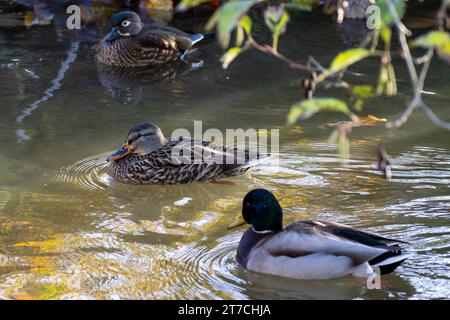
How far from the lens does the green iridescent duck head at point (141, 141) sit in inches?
300

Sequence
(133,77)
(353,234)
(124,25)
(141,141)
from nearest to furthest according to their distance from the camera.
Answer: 1. (353,234)
2. (141,141)
3. (133,77)
4. (124,25)

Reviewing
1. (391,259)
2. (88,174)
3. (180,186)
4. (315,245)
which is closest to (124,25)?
(88,174)

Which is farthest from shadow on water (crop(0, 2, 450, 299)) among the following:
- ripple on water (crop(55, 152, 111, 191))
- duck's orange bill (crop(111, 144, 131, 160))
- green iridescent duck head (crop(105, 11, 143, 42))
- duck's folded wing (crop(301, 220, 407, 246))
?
green iridescent duck head (crop(105, 11, 143, 42))

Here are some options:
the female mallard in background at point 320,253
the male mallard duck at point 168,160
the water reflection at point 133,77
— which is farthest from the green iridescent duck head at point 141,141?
the female mallard in background at point 320,253

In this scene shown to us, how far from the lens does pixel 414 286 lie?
17.1 feet

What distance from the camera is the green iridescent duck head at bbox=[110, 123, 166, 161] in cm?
761

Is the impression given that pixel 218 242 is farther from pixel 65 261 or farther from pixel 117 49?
pixel 117 49

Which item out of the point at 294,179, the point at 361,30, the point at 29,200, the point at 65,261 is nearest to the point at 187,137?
the point at 294,179

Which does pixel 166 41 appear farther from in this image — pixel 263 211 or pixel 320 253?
pixel 320 253

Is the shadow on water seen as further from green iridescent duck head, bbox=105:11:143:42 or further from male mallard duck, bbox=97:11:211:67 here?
green iridescent duck head, bbox=105:11:143:42

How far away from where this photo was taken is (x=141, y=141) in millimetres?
7645

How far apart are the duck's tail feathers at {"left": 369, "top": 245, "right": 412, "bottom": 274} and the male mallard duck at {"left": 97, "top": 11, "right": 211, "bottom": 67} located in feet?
21.8

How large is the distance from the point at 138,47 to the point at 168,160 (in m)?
4.14
